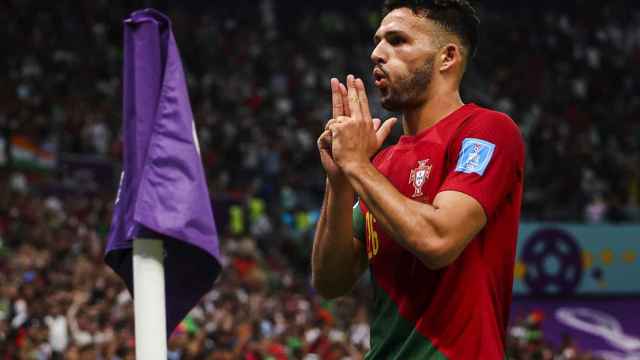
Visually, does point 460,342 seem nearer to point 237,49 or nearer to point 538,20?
point 237,49

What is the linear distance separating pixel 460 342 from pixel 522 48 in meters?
21.7

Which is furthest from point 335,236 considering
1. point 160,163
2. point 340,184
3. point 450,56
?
point 160,163

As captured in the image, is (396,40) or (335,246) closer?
(396,40)

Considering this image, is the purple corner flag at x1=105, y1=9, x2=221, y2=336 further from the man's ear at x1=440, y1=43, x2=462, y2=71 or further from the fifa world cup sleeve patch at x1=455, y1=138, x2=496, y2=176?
the fifa world cup sleeve patch at x1=455, y1=138, x2=496, y2=176

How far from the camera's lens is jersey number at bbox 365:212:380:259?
3.60 meters

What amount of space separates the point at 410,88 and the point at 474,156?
0.33 m

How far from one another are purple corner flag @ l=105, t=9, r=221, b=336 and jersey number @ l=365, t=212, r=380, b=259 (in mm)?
962

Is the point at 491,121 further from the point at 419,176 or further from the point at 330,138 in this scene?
the point at 330,138

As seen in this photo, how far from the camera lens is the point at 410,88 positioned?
3.55 metres

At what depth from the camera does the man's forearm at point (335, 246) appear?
3611mm

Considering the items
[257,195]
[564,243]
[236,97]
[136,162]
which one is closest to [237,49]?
[236,97]

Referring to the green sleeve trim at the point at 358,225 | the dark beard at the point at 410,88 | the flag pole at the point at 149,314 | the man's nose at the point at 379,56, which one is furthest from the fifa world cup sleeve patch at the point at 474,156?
the flag pole at the point at 149,314

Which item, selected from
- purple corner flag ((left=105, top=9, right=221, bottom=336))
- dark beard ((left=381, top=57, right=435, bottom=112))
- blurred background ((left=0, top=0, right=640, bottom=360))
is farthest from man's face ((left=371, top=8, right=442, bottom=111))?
blurred background ((left=0, top=0, right=640, bottom=360))

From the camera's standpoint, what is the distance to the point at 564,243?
1845cm
